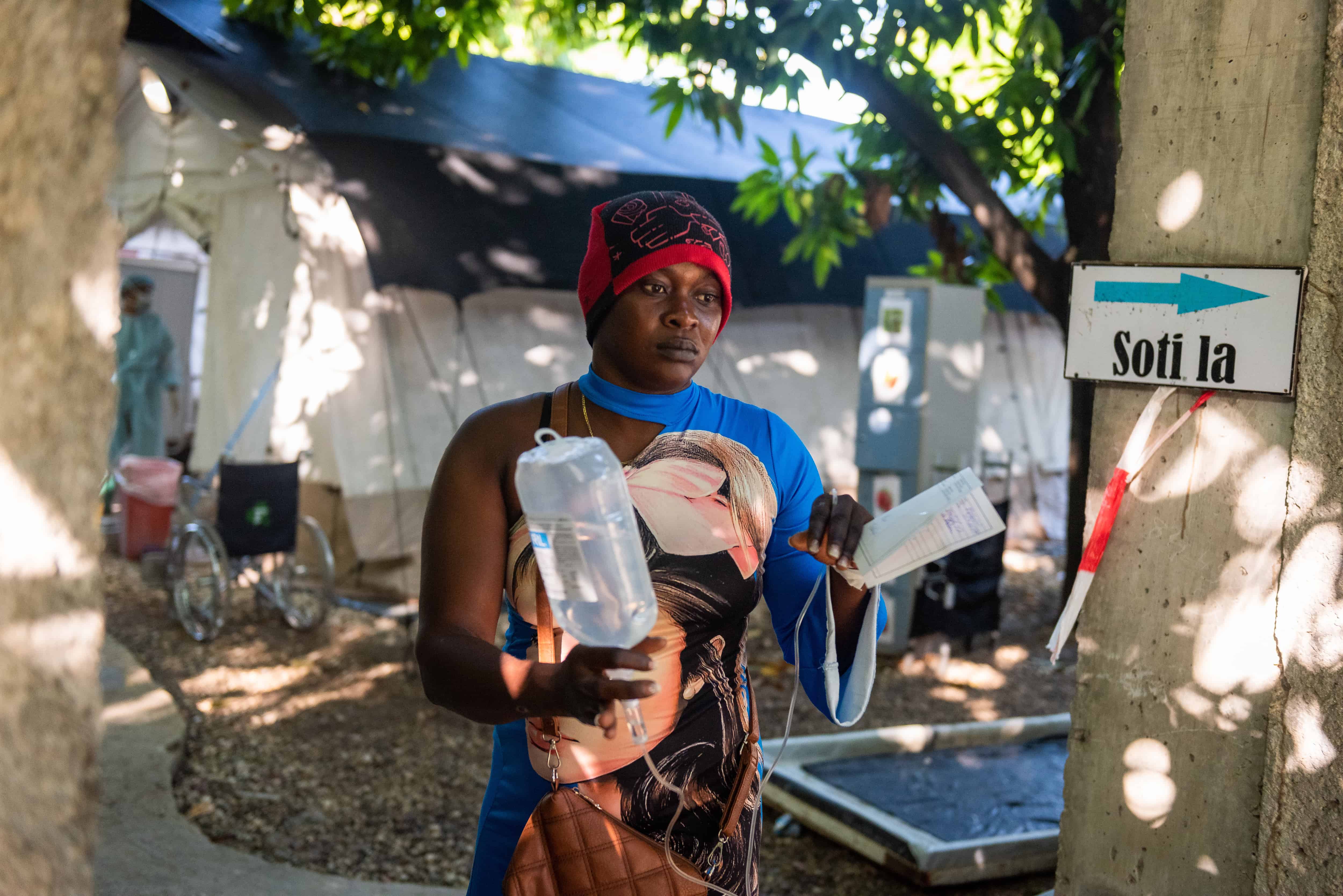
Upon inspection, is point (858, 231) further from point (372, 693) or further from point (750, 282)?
point (372, 693)

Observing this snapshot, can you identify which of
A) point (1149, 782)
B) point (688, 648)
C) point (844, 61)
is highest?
point (844, 61)

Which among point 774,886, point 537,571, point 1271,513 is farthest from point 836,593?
point 774,886

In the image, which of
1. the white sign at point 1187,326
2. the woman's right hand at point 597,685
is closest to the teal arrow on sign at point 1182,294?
the white sign at point 1187,326

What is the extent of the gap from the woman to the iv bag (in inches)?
4.5

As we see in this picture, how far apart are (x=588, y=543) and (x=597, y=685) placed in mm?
193

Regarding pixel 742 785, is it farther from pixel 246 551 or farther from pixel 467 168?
pixel 467 168

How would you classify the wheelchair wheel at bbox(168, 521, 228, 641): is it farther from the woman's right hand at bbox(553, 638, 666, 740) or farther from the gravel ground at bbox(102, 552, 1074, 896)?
the woman's right hand at bbox(553, 638, 666, 740)

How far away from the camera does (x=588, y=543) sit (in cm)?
144

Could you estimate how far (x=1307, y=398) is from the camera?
210cm

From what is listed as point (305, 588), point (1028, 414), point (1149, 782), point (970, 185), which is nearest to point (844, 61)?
point (970, 185)

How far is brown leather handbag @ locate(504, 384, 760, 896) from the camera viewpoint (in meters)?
1.61

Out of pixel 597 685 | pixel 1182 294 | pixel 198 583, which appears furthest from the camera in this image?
pixel 198 583

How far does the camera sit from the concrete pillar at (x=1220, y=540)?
209cm

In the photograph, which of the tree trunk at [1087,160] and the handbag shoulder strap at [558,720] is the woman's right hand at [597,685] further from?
the tree trunk at [1087,160]
